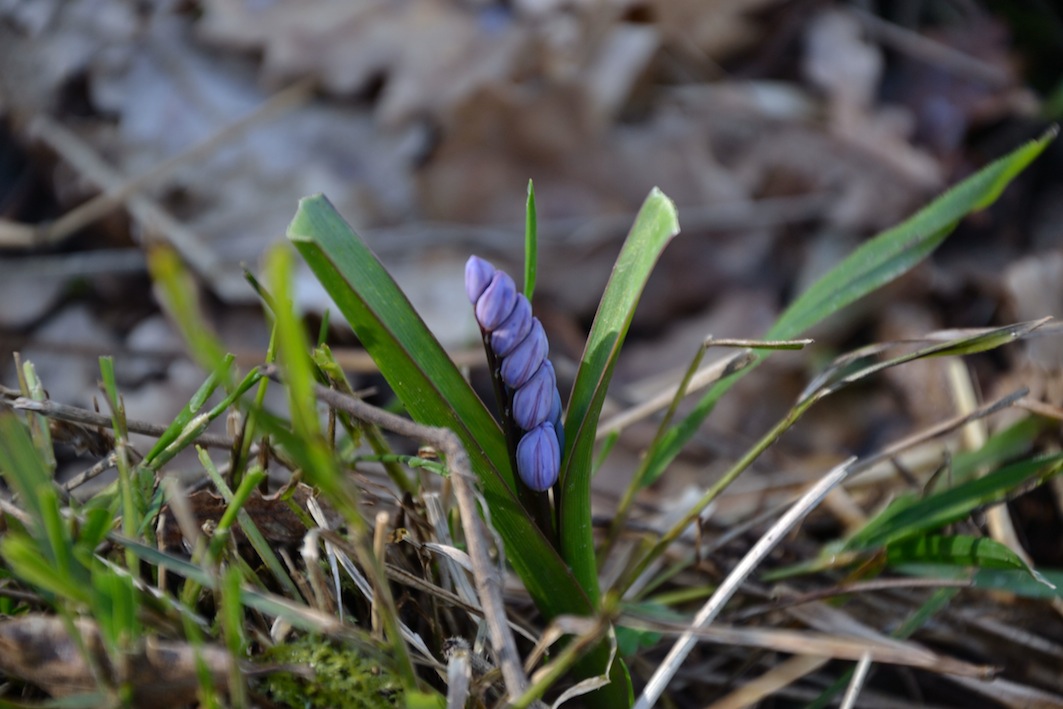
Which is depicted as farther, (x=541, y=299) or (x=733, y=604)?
(x=541, y=299)

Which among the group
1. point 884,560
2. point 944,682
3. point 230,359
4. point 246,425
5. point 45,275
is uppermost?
point 230,359

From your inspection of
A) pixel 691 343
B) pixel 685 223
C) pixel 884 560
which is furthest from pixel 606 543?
pixel 685 223

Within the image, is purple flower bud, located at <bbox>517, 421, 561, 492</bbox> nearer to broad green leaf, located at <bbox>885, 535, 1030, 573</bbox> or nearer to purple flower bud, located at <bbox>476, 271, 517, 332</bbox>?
purple flower bud, located at <bbox>476, 271, 517, 332</bbox>

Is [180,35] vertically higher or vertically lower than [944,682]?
higher

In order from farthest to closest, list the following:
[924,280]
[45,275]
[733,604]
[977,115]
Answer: [977,115] < [924,280] < [45,275] < [733,604]

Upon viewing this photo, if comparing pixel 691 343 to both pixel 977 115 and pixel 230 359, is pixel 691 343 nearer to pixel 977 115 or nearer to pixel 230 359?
pixel 977 115

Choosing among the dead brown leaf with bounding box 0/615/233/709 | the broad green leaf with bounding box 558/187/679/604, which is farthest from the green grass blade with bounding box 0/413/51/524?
the broad green leaf with bounding box 558/187/679/604

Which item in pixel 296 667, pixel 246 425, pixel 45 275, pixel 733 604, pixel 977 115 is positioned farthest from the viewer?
pixel 977 115
